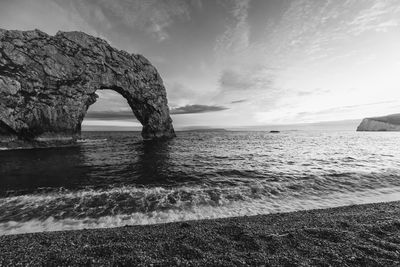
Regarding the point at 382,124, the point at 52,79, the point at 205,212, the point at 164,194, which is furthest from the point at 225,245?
the point at 382,124

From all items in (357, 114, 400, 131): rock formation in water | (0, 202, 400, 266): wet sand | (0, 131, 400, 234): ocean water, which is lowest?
(0, 131, 400, 234): ocean water

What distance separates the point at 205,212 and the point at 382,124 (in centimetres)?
22678

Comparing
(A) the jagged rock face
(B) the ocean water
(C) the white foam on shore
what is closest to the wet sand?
(C) the white foam on shore

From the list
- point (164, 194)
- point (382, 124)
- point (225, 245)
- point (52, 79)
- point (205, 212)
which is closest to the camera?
point (225, 245)

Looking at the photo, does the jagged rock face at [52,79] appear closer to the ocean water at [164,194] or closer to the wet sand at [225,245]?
the ocean water at [164,194]

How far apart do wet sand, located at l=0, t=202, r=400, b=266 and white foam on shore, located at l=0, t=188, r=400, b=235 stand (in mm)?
1045

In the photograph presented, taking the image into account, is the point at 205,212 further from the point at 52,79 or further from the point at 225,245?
the point at 52,79

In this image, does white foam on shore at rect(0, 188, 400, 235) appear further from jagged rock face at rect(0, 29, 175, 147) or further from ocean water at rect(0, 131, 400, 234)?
jagged rock face at rect(0, 29, 175, 147)

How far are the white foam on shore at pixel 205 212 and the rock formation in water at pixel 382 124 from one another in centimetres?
21309

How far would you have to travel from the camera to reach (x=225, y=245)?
4824 millimetres

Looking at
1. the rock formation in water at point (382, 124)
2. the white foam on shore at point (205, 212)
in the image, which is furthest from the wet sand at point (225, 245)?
the rock formation in water at point (382, 124)

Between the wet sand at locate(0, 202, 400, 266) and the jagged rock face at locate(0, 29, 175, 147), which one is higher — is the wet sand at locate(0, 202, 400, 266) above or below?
below

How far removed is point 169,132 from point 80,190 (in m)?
60.9

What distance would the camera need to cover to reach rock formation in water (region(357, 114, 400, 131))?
149500mm
